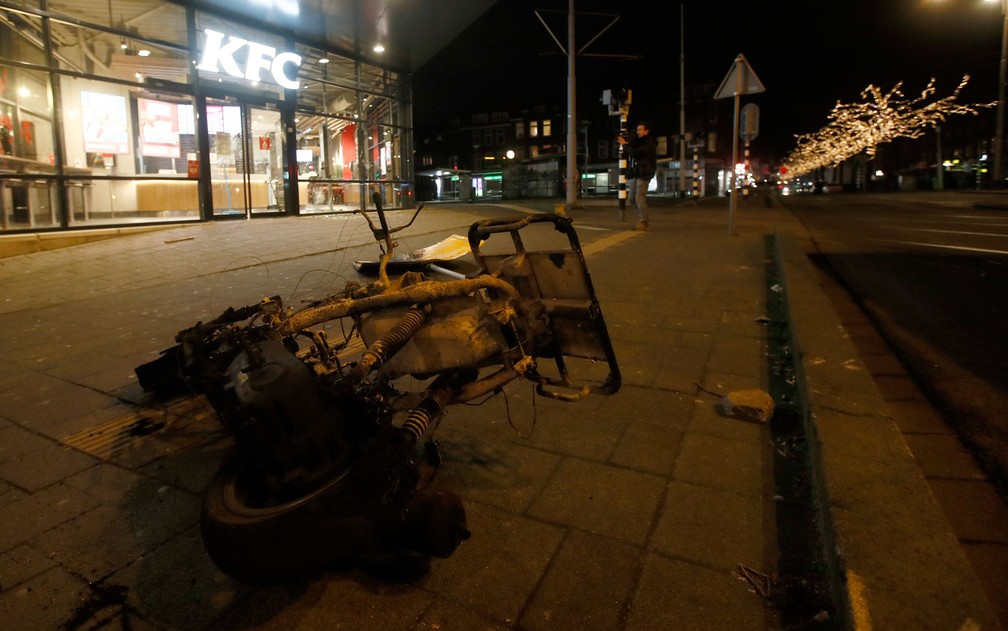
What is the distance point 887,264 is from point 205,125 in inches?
582

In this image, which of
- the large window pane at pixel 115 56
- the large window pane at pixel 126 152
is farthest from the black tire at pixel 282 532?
the large window pane at pixel 115 56

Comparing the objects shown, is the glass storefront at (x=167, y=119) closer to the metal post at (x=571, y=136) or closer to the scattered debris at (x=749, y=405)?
the metal post at (x=571, y=136)

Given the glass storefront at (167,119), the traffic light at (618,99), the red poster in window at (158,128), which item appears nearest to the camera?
the glass storefront at (167,119)

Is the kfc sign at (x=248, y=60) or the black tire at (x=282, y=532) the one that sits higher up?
the kfc sign at (x=248, y=60)

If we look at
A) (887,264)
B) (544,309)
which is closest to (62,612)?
(544,309)

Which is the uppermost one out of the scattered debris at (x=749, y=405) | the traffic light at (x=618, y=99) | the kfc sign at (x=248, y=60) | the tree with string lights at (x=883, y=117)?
the tree with string lights at (x=883, y=117)

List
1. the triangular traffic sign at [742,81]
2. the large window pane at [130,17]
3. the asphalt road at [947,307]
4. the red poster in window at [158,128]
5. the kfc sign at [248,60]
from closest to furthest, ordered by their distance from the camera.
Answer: the asphalt road at [947,307]
the triangular traffic sign at [742,81]
the large window pane at [130,17]
the red poster in window at [158,128]
the kfc sign at [248,60]

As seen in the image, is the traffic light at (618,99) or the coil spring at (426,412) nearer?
the coil spring at (426,412)

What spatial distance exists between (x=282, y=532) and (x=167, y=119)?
1513cm

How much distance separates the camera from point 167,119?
1380 cm

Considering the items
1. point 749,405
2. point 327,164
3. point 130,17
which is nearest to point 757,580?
point 749,405

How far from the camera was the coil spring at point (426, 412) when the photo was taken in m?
2.04

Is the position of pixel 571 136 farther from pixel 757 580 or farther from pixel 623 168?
pixel 757 580

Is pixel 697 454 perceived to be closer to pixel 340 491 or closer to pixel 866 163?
pixel 340 491
